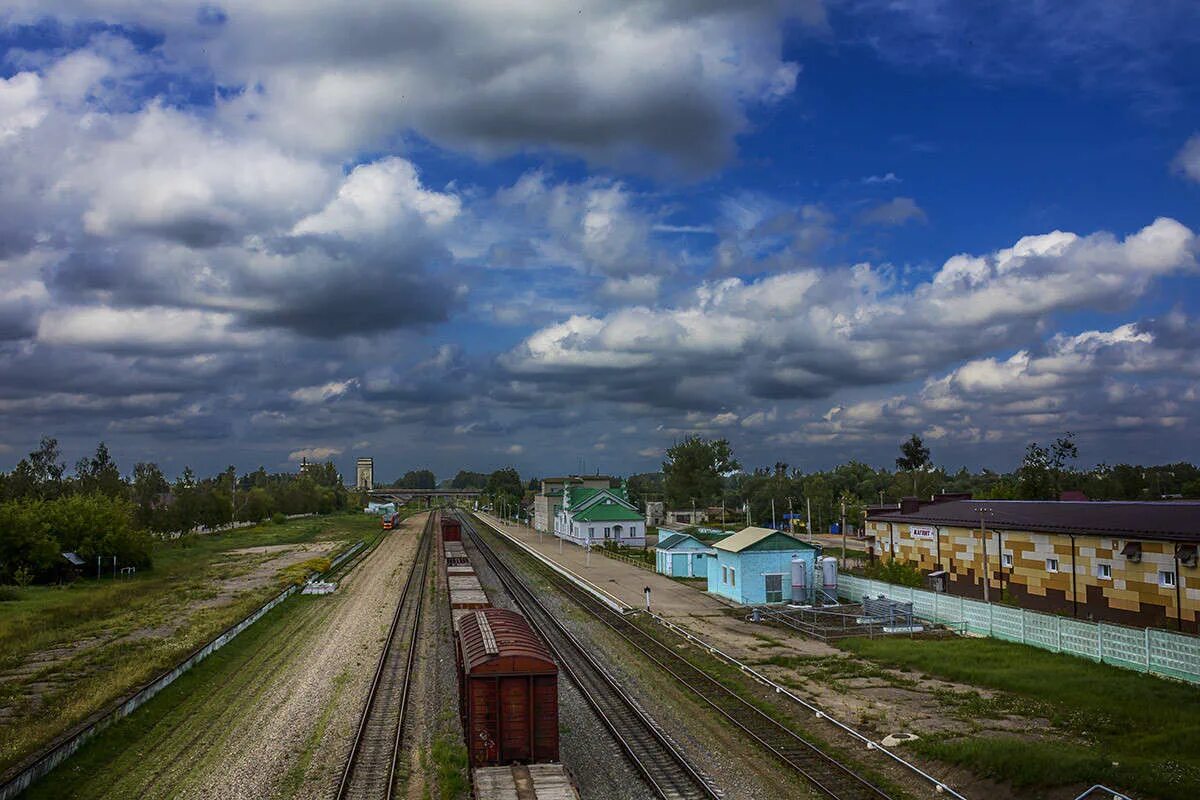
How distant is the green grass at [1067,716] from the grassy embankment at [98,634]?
79.0 ft

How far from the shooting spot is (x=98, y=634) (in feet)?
130

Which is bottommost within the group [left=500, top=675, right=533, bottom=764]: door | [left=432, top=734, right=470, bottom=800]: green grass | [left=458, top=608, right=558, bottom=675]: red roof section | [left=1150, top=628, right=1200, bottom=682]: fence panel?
[left=432, top=734, right=470, bottom=800]: green grass

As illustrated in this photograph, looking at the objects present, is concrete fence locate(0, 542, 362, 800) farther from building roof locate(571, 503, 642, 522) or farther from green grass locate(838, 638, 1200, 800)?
building roof locate(571, 503, 642, 522)

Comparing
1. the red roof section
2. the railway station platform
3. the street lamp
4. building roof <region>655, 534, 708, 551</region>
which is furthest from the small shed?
the red roof section

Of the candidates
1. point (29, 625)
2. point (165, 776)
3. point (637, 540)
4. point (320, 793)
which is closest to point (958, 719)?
point (320, 793)

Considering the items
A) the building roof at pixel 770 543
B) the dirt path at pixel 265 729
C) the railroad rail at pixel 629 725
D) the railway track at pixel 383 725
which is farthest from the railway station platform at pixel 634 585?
the dirt path at pixel 265 729

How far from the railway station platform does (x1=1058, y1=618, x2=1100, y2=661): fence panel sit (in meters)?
17.7

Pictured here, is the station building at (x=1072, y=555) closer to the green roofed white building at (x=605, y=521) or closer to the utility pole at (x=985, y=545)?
the utility pole at (x=985, y=545)

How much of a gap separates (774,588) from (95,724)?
35591mm

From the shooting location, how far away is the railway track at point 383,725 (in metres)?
19.0

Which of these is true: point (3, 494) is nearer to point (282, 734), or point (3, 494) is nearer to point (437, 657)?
point (437, 657)

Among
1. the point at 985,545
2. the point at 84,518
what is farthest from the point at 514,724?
the point at 84,518

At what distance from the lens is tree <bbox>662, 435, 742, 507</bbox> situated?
140m

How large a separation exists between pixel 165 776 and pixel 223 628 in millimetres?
20123
